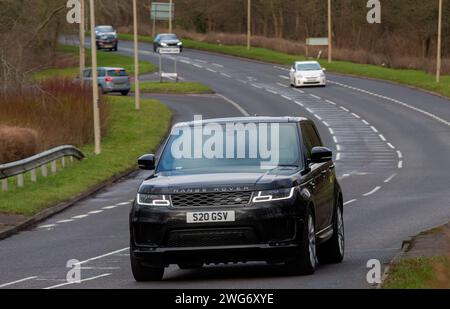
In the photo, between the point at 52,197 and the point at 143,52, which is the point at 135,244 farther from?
the point at 143,52

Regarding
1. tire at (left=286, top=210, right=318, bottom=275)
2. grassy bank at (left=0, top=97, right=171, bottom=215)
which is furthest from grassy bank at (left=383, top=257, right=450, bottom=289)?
grassy bank at (left=0, top=97, right=171, bottom=215)

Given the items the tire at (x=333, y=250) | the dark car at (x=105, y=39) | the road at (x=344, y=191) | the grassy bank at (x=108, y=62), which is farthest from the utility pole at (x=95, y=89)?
the dark car at (x=105, y=39)

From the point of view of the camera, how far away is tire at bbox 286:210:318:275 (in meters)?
14.0

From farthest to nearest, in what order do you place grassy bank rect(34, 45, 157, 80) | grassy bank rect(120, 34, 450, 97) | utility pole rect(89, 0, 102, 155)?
1. grassy bank rect(34, 45, 157, 80)
2. grassy bank rect(120, 34, 450, 97)
3. utility pole rect(89, 0, 102, 155)

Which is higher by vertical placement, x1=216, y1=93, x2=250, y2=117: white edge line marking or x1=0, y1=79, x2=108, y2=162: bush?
x1=0, y1=79, x2=108, y2=162: bush

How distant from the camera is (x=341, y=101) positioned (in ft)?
215

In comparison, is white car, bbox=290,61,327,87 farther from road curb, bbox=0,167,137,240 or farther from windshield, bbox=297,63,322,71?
road curb, bbox=0,167,137,240

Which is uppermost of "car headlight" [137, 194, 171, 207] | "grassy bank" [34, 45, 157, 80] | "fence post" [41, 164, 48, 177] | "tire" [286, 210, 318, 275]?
"car headlight" [137, 194, 171, 207]

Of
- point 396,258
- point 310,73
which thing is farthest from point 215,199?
point 310,73

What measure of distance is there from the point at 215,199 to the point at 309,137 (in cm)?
264

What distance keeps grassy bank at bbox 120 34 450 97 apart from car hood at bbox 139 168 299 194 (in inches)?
2120

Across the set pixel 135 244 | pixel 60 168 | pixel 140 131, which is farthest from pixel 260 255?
pixel 140 131

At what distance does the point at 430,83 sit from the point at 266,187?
2355 inches

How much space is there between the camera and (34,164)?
31688 millimetres
